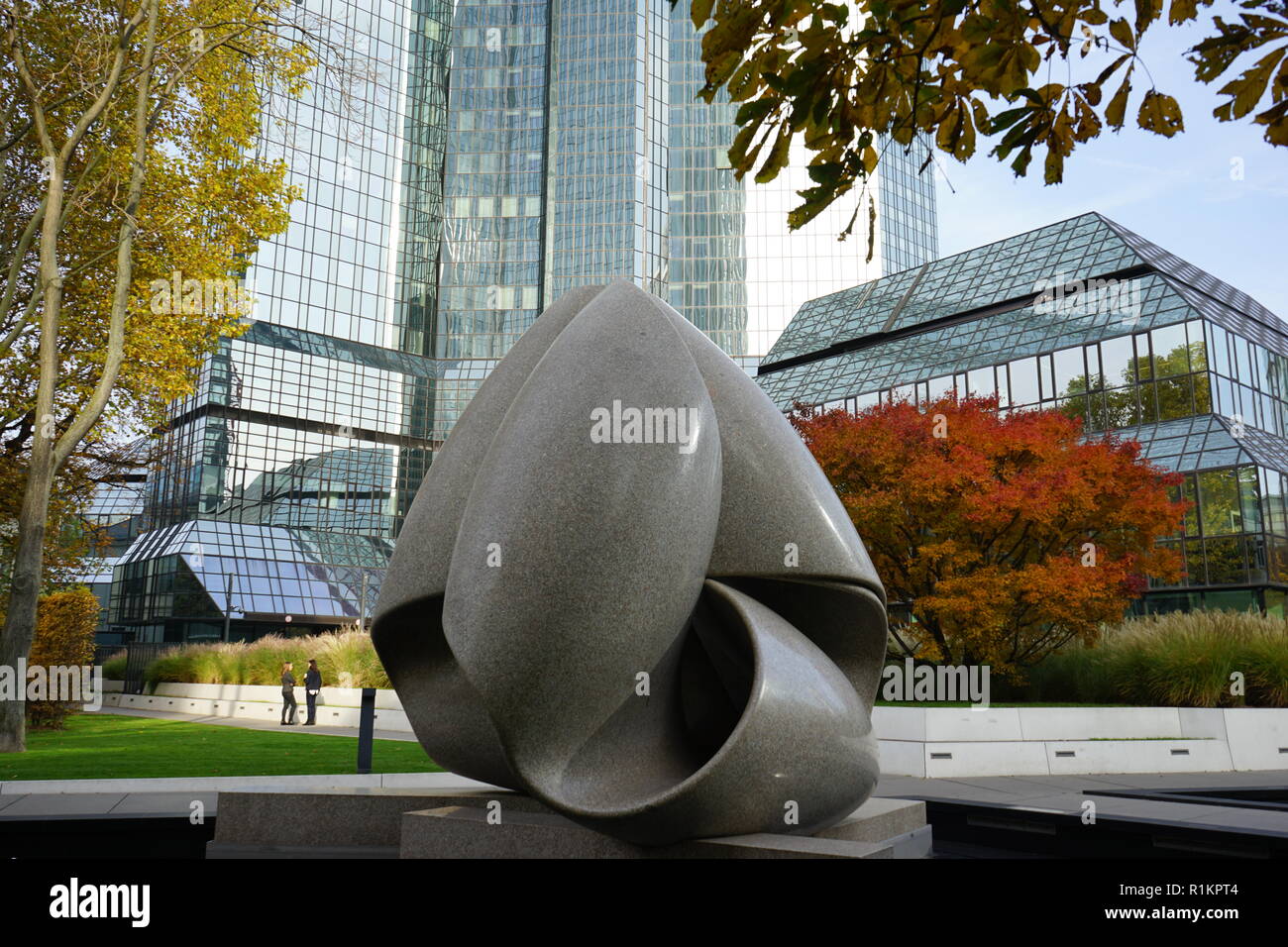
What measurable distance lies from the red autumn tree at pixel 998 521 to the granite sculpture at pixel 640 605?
37.1ft

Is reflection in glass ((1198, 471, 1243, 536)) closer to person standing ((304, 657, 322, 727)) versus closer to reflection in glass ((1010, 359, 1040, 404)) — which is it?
reflection in glass ((1010, 359, 1040, 404))

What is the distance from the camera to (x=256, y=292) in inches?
2579

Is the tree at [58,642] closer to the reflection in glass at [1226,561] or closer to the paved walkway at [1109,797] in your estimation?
the paved walkway at [1109,797]

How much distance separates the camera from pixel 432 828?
6.32m

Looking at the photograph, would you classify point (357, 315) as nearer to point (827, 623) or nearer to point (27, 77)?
point (27, 77)

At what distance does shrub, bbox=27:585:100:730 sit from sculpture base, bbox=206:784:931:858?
14277 millimetres

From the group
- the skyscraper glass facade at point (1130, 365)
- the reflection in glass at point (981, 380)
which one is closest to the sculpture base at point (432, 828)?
the skyscraper glass facade at point (1130, 365)

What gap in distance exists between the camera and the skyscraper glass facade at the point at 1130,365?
28.7 metres

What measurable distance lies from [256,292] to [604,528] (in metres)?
66.5

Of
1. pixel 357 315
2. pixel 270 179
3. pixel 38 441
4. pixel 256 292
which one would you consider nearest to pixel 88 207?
pixel 270 179

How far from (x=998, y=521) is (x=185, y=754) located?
14123mm

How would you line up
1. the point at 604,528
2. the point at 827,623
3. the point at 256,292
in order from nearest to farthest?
the point at 604,528 → the point at 827,623 → the point at 256,292

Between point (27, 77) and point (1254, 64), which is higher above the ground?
point (27, 77)

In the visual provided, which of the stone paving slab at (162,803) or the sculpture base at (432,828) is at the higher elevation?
the sculpture base at (432,828)
